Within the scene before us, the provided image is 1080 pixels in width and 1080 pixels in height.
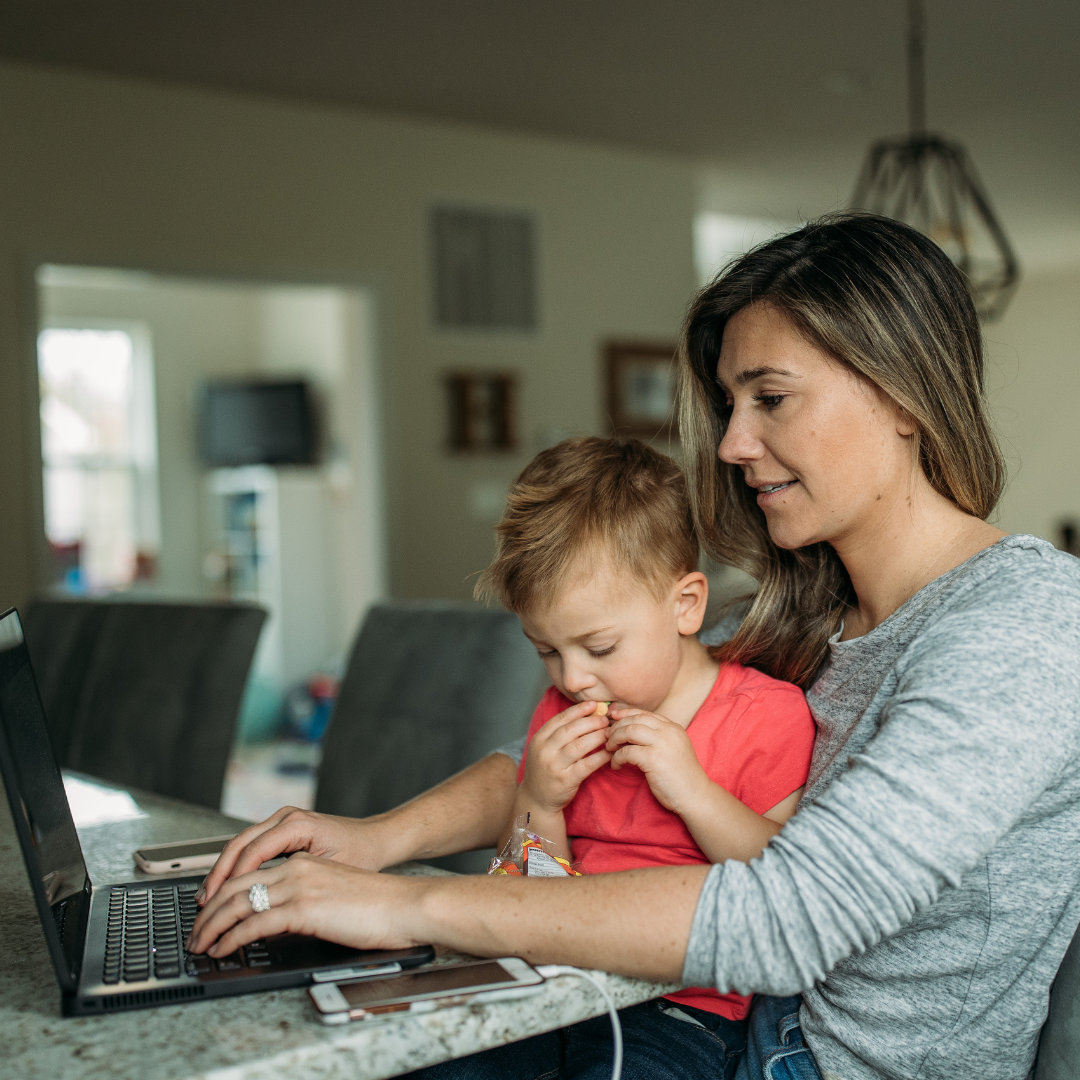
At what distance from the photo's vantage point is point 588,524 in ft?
4.01

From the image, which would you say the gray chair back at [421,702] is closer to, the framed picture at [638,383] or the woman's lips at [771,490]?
the woman's lips at [771,490]

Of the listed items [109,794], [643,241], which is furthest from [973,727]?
[643,241]

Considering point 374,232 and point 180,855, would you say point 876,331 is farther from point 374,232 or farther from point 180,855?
point 374,232

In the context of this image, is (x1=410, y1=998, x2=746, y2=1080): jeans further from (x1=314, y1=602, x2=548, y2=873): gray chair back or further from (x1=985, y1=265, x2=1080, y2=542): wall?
(x1=985, y1=265, x2=1080, y2=542): wall

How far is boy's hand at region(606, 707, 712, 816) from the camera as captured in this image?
107cm

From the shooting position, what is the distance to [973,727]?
35.0 inches

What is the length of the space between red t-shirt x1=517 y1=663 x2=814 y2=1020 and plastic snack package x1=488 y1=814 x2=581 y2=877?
0.07 metres

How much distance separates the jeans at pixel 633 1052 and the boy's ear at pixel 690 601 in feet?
1.27

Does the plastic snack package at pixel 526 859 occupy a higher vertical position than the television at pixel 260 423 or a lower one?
lower

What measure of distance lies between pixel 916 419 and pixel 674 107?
454 cm

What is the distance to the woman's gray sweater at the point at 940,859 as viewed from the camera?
88 centimetres

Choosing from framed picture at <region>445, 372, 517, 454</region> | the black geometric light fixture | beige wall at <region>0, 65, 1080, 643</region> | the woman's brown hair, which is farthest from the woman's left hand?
framed picture at <region>445, 372, 517, 454</region>

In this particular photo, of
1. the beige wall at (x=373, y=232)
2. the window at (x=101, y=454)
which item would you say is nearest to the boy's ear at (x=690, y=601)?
the beige wall at (x=373, y=232)

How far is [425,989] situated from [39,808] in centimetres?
35
